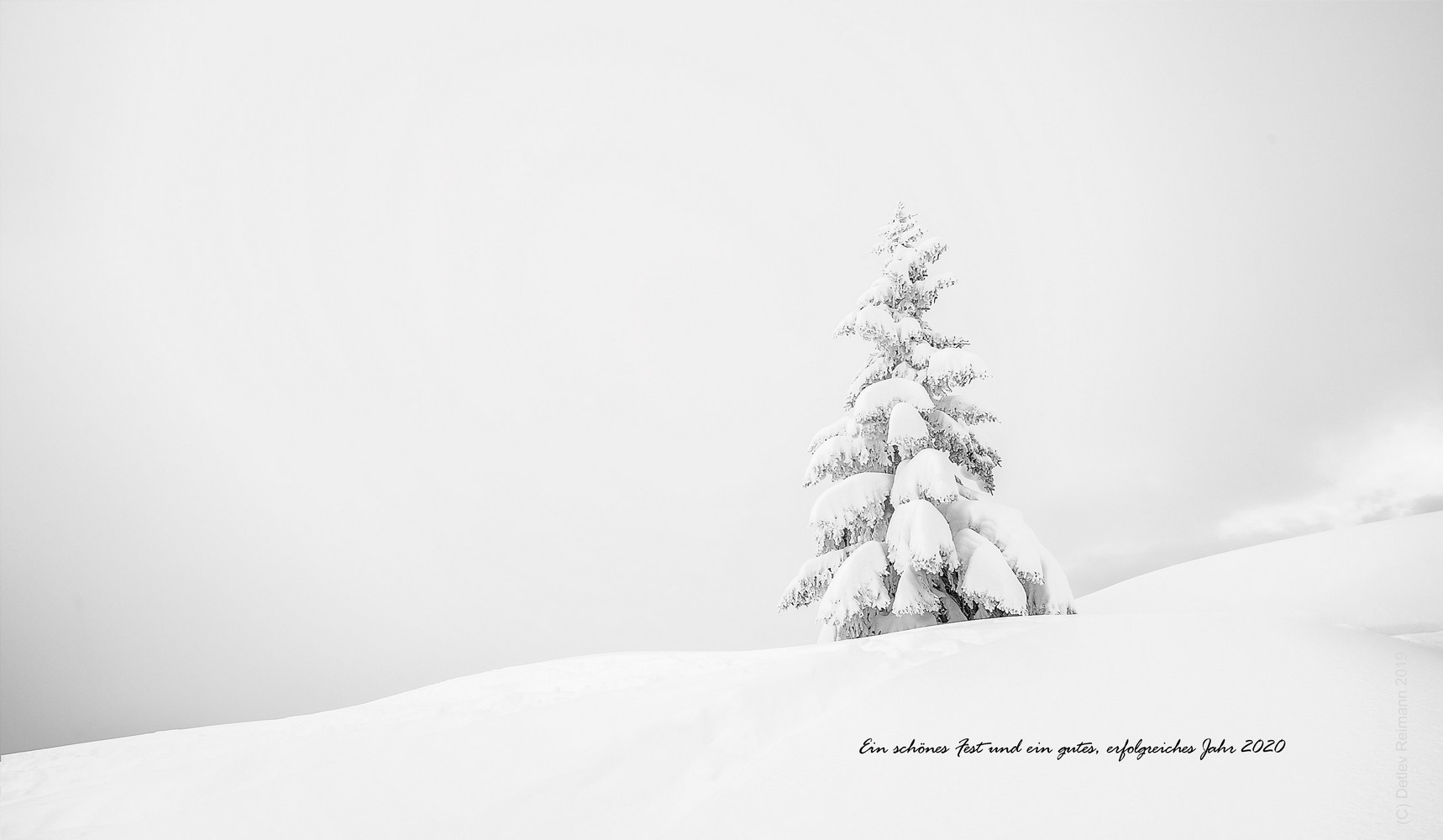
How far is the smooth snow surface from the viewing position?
54.5 feet

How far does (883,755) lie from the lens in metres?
5.82

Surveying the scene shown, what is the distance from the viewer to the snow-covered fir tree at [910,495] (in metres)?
10.9

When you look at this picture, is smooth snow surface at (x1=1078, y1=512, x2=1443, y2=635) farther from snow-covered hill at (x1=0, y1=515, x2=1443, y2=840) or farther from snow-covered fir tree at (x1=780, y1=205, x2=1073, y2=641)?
snow-covered hill at (x1=0, y1=515, x2=1443, y2=840)

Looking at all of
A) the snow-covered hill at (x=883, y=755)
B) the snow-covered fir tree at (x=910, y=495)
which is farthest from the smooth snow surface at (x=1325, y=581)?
the snow-covered hill at (x=883, y=755)

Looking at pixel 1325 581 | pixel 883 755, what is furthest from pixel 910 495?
pixel 1325 581

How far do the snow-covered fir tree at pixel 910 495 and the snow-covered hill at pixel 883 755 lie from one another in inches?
67.8

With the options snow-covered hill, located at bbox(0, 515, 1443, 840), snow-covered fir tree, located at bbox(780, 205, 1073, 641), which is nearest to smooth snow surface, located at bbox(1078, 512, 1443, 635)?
snow-covered fir tree, located at bbox(780, 205, 1073, 641)

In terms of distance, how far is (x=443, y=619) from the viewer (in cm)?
16525

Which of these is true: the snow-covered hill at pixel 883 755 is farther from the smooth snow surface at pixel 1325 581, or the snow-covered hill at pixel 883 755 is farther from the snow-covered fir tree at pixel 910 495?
the smooth snow surface at pixel 1325 581

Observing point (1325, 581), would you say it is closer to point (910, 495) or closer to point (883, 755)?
point (910, 495)

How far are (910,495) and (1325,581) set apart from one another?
17.5m

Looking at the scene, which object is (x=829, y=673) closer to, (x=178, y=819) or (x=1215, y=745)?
(x=1215, y=745)

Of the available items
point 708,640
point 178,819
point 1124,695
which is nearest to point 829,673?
point 1124,695

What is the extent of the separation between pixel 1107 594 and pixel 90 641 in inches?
8759
